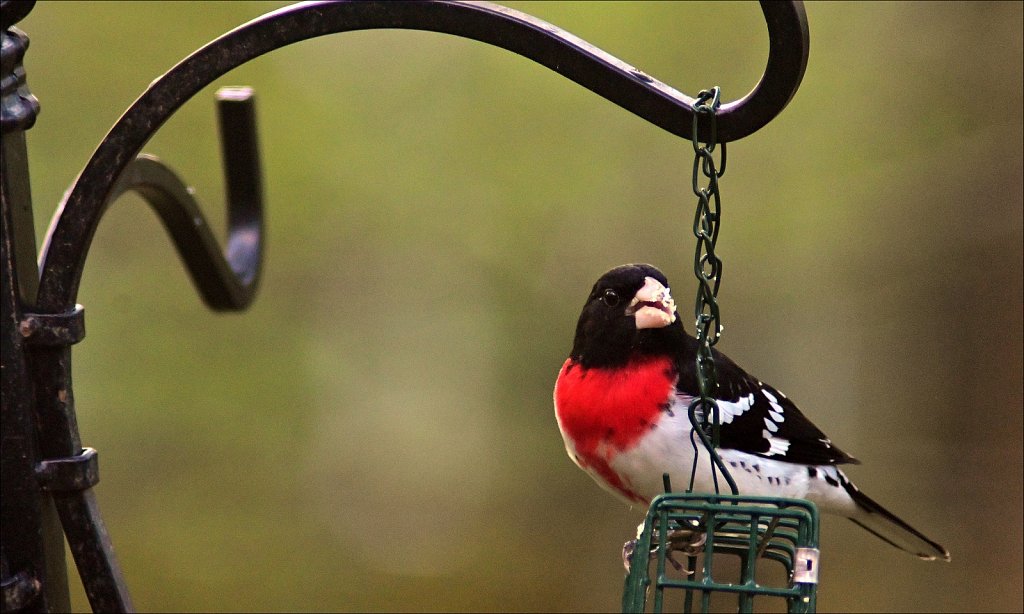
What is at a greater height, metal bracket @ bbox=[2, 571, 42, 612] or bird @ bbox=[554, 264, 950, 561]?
bird @ bbox=[554, 264, 950, 561]

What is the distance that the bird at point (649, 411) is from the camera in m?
1.79

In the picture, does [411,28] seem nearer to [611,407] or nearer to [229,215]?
[611,407]

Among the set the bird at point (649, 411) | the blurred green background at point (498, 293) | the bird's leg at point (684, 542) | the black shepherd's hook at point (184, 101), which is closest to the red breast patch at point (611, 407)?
the bird at point (649, 411)

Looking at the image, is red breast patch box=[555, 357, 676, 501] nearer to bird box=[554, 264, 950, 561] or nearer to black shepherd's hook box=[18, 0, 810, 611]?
bird box=[554, 264, 950, 561]

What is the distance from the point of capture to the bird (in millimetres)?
1790

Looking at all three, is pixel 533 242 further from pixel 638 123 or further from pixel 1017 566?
pixel 1017 566

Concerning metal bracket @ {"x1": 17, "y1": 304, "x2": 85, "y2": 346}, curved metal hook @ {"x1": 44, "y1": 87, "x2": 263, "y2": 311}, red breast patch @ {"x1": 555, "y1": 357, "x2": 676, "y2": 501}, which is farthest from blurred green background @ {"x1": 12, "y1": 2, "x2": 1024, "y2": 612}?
metal bracket @ {"x1": 17, "y1": 304, "x2": 85, "y2": 346}

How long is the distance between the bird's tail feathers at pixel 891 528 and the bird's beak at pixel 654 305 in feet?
2.35

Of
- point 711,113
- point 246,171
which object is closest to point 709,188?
point 711,113

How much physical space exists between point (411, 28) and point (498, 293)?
3.59 m

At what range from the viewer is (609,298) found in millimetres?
1785

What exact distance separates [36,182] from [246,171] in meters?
2.75

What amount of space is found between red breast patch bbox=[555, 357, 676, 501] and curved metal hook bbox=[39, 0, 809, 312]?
2.68 ft

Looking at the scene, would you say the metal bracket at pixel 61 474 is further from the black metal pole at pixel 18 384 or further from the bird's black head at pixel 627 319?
the bird's black head at pixel 627 319
